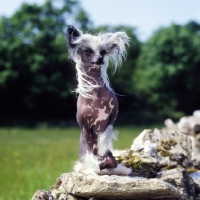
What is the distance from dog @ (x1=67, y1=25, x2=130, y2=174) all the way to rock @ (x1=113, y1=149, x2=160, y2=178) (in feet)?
1.12

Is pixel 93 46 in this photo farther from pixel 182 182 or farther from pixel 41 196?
pixel 182 182

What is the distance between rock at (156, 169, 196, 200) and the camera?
16.0ft

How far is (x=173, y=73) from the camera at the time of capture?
4250 cm

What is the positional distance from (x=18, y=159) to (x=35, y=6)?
24.2 meters

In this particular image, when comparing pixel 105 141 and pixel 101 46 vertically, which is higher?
pixel 101 46

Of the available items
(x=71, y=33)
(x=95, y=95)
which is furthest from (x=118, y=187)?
(x=71, y=33)

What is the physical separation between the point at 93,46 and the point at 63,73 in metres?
29.7

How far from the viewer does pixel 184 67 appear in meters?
42.3

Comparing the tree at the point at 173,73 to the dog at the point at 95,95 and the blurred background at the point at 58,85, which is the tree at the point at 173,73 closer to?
the blurred background at the point at 58,85

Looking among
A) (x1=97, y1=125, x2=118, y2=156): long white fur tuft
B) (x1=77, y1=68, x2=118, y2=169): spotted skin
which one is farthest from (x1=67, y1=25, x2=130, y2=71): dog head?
(x1=97, y1=125, x2=118, y2=156): long white fur tuft

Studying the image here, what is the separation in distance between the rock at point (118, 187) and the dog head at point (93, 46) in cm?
104

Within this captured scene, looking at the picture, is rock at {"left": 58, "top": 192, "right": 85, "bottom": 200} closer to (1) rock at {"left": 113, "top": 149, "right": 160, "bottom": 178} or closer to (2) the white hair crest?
(1) rock at {"left": 113, "top": 149, "right": 160, "bottom": 178}

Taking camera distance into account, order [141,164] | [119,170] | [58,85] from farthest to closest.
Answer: [58,85] < [141,164] < [119,170]

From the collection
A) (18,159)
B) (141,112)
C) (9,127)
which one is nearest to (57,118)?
(9,127)
